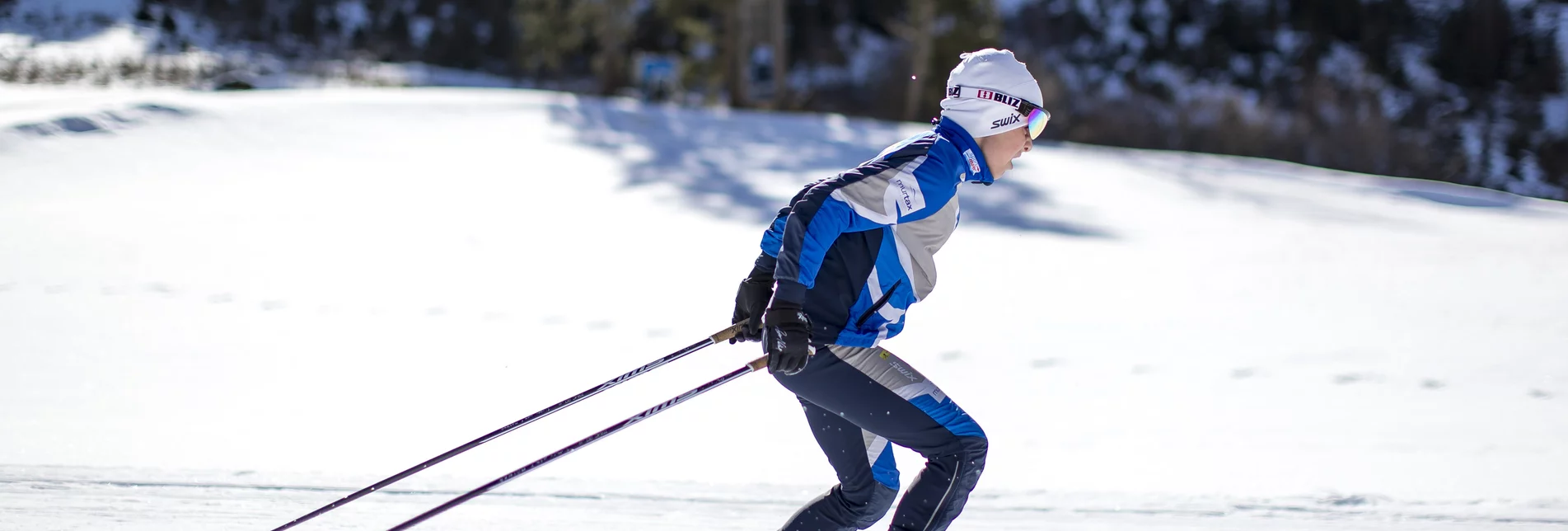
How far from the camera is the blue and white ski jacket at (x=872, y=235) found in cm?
241

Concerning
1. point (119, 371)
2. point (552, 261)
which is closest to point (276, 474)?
point (119, 371)

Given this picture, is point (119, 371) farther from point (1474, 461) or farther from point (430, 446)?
point (1474, 461)

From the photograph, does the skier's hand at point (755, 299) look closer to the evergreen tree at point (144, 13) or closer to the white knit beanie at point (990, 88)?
the white knit beanie at point (990, 88)

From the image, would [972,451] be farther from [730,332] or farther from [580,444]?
[580,444]

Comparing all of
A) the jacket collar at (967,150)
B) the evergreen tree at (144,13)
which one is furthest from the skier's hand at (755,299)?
the evergreen tree at (144,13)

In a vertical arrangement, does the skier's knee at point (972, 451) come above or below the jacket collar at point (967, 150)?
below

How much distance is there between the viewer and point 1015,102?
2.59 metres

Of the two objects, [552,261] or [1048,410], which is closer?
[1048,410]

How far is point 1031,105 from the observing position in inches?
103

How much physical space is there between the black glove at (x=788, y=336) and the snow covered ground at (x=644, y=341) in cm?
145

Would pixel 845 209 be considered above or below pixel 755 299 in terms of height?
above

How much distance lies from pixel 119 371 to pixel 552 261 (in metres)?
3.32

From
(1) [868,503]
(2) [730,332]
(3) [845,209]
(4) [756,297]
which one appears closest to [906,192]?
(3) [845,209]

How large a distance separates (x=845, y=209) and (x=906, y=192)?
0.14 meters
